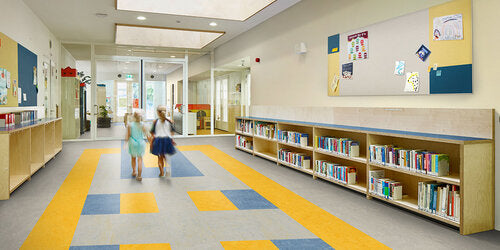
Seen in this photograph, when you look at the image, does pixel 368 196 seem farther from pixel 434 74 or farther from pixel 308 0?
pixel 308 0

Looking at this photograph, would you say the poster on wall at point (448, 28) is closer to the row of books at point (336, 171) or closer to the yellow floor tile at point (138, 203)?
the row of books at point (336, 171)

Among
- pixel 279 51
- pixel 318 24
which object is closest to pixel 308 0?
pixel 318 24

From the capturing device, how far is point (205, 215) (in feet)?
12.2

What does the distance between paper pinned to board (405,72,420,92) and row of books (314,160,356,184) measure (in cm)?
136

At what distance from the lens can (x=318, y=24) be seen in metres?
6.32

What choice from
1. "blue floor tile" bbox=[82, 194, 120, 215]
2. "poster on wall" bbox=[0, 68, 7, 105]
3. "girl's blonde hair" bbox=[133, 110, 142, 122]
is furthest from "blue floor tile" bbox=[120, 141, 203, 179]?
"poster on wall" bbox=[0, 68, 7, 105]

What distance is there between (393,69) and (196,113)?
30.3ft

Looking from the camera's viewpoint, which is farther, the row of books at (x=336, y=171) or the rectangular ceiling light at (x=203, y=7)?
the rectangular ceiling light at (x=203, y=7)

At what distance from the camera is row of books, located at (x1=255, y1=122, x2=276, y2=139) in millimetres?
7273

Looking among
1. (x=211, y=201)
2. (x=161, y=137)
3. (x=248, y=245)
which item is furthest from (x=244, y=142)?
(x=248, y=245)

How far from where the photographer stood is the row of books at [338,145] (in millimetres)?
4805

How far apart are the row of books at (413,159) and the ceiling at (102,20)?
4.11 metres

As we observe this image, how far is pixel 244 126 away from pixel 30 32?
5.32 m

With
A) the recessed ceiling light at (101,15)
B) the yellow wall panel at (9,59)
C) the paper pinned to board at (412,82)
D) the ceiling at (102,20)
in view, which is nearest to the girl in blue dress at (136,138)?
the yellow wall panel at (9,59)
